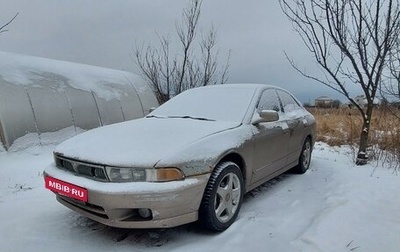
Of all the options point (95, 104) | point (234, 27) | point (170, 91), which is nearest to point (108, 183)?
point (95, 104)

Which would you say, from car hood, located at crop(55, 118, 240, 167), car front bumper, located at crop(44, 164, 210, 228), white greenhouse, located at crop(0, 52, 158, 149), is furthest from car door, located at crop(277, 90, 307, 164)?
white greenhouse, located at crop(0, 52, 158, 149)

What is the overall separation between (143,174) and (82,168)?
655 millimetres

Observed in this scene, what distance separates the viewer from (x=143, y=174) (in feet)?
Answer: 8.26

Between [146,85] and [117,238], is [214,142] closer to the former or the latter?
[117,238]

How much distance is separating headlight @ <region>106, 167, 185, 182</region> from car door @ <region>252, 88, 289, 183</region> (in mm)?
1244

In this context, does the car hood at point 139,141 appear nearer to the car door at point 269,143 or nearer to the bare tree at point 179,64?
the car door at point 269,143

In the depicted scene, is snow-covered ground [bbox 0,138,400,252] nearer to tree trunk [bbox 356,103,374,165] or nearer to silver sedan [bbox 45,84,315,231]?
silver sedan [bbox 45,84,315,231]

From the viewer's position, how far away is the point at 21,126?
6172mm

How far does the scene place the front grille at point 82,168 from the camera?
263 cm

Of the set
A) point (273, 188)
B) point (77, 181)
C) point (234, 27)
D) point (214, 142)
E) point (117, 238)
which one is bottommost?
point (273, 188)

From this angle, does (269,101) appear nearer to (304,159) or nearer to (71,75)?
(304,159)

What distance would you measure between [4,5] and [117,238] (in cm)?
499

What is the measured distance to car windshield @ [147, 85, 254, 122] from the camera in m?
3.65

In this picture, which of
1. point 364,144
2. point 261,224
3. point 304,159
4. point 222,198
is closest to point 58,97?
point 304,159
